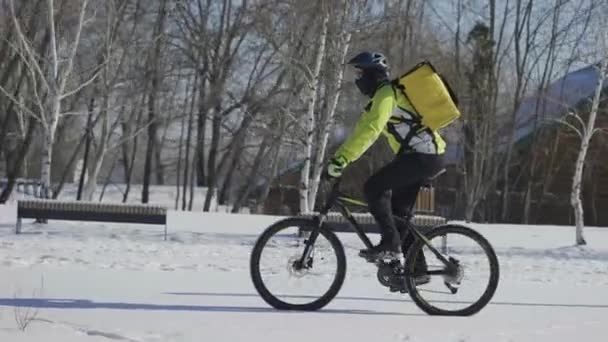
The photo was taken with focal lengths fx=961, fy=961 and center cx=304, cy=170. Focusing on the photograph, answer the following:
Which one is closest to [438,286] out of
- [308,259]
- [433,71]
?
[308,259]

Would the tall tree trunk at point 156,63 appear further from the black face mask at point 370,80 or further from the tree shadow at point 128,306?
the black face mask at point 370,80

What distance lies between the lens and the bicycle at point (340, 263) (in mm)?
6695

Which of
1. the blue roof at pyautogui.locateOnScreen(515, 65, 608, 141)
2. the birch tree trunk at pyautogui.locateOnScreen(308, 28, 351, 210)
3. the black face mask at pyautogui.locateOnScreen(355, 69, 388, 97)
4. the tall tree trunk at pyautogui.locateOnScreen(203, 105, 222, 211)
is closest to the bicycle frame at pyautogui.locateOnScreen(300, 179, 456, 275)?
the black face mask at pyautogui.locateOnScreen(355, 69, 388, 97)

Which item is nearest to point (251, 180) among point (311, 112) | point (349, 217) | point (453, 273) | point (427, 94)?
point (311, 112)

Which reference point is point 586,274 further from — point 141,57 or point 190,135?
point 190,135

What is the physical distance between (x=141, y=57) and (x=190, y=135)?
8.11 meters

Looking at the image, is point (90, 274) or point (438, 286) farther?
point (90, 274)

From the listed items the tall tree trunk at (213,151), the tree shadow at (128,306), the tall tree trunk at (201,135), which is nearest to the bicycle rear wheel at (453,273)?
the tree shadow at (128,306)

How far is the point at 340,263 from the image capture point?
6.83 meters

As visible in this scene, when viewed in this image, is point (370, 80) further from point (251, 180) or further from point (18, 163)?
point (251, 180)

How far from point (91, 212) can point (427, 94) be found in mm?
11000

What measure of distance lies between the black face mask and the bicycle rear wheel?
1.11m

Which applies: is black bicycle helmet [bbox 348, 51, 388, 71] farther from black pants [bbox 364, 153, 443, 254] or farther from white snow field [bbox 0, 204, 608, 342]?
white snow field [bbox 0, 204, 608, 342]

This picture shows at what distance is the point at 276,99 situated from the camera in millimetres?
34906
